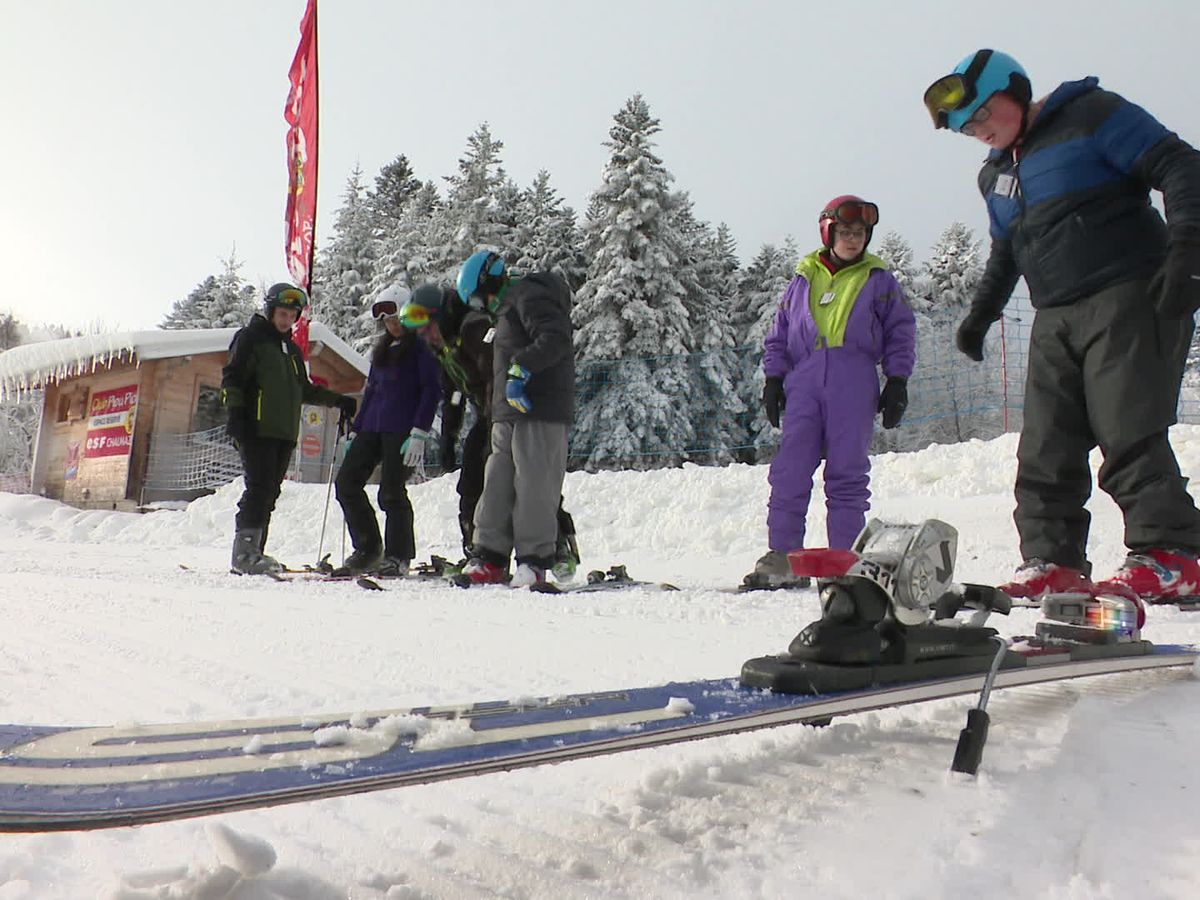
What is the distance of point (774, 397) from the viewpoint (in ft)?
13.3

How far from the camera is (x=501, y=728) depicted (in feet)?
2.80

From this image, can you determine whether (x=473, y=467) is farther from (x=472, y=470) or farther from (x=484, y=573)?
(x=484, y=573)

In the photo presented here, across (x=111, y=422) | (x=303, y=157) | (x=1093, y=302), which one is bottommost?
(x=1093, y=302)

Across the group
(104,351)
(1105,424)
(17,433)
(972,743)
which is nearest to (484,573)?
(1105,424)

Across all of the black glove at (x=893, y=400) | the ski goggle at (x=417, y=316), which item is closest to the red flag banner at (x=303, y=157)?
the ski goggle at (x=417, y=316)

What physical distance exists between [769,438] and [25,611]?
832 inches

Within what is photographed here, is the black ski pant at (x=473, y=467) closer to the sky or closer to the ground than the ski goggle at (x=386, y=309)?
closer to the ground

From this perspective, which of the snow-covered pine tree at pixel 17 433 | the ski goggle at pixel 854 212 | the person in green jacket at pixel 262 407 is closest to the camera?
the ski goggle at pixel 854 212

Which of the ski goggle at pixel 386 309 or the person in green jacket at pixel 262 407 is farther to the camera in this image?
the ski goggle at pixel 386 309

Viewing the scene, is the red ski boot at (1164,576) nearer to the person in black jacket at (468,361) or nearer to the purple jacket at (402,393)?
the person in black jacket at (468,361)

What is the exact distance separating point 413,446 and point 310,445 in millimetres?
12110

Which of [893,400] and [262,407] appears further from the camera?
[262,407]

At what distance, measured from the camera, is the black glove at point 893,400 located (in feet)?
12.4

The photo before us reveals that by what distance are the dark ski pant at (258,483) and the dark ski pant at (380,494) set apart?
0.44m
